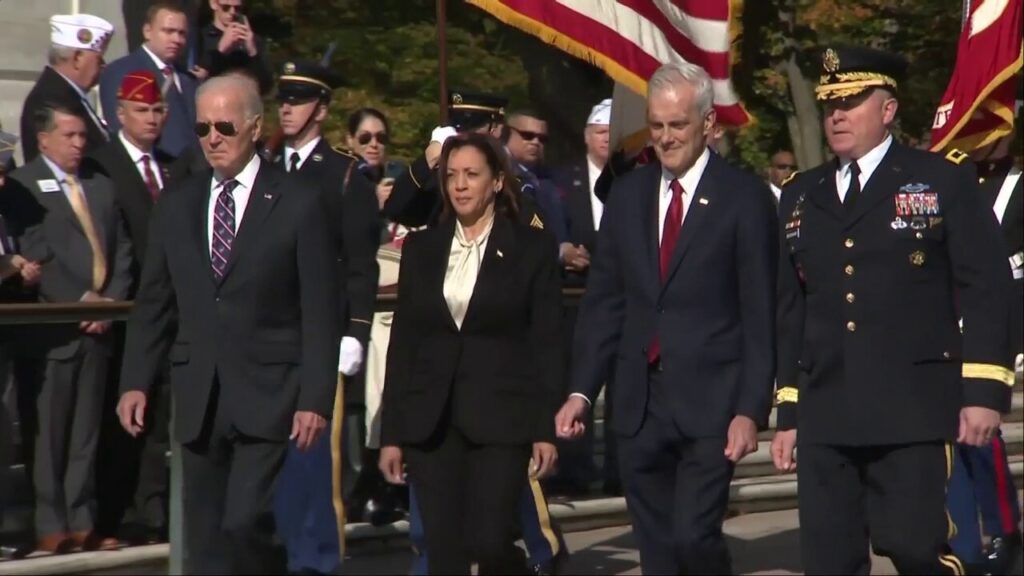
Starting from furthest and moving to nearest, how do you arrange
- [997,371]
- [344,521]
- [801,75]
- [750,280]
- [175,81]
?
[801,75]
[175,81]
[344,521]
[750,280]
[997,371]

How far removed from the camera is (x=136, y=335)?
7.91 m

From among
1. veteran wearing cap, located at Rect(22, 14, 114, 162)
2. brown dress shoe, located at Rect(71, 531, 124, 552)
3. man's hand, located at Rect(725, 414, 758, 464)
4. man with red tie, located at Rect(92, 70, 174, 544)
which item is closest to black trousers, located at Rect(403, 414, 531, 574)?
man's hand, located at Rect(725, 414, 758, 464)

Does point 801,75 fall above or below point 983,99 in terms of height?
above

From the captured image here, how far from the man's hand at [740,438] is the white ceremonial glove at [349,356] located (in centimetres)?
204

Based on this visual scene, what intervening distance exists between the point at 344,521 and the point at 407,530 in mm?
756

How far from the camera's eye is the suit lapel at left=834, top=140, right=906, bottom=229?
726 cm

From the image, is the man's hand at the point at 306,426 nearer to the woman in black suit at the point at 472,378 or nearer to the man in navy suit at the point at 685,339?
the woman in black suit at the point at 472,378

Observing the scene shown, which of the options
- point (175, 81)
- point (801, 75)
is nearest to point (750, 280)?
point (175, 81)

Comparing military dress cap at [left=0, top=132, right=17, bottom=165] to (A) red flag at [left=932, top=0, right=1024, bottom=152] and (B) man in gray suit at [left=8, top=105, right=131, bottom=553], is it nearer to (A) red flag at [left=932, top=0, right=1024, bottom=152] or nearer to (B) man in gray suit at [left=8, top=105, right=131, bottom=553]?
(B) man in gray suit at [left=8, top=105, right=131, bottom=553]

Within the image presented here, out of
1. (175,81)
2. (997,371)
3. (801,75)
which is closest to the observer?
(997,371)

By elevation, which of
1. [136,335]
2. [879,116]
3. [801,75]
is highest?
[801,75]

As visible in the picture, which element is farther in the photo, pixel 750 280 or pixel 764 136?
pixel 764 136

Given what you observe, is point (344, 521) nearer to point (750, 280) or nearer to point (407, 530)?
point (407, 530)

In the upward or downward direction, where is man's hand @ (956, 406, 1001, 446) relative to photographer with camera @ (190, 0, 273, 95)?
downward
